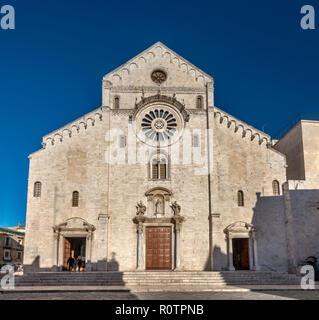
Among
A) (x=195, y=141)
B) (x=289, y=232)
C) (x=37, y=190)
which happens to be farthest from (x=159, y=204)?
(x=289, y=232)

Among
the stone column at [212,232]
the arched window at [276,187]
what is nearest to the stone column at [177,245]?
the stone column at [212,232]

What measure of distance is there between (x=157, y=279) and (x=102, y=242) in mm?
5447

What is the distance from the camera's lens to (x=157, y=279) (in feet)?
70.5

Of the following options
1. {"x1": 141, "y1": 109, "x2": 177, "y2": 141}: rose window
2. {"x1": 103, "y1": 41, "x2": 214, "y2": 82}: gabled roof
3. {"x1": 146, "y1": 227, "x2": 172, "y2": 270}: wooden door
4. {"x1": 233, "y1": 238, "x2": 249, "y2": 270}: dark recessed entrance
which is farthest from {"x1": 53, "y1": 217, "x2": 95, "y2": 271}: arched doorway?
{"x1": 103, "y1": 41, "x2": 214, "y2": 82}: gabled roof

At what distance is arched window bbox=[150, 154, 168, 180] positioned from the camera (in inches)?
1069

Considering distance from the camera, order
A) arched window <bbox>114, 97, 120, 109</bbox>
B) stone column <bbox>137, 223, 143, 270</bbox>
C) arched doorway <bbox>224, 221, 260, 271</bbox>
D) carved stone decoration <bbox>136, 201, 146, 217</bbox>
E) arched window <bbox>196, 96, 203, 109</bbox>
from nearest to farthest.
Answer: stone column <bbox>137, 223, 143, 270</bbox> < arched doorway <bbox>224, 221, 260, 271</bbox> < carved stone decoration <bbox>136, 201, 146, 217</bbox> < arched window <bbox>114, 97, 120, 109</bbox> < arched window <bbox>196, 96, 203, 109</bbox>

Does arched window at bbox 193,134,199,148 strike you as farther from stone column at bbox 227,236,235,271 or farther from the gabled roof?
stone column at bbox 227,236,235,271

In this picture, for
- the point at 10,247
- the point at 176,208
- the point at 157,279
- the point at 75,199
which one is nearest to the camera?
the point at 157,279

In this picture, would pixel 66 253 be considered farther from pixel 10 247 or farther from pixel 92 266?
pixel 10 247

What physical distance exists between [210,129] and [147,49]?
23.5 feet

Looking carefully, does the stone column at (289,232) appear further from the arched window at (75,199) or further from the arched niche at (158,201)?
the arched window at (75,199)

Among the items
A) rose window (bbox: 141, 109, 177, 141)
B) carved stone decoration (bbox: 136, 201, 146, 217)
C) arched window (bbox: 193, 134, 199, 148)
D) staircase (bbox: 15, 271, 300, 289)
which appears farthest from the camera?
rose window (bbox: 141, 109, 177, 141)

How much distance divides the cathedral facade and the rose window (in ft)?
0.23

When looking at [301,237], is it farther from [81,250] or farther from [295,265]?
[81,250]
